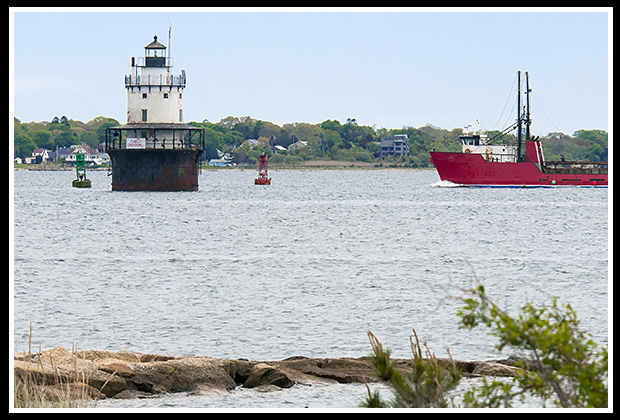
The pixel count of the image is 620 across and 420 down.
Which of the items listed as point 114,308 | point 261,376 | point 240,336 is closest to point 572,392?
point 261,376

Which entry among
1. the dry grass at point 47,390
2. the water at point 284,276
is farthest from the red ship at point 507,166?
the dry grass at point 47,390

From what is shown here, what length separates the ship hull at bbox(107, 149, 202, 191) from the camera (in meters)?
74.1

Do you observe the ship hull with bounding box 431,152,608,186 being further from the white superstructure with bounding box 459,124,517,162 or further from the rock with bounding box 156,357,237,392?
the rock with bounding box 156,357,237,392

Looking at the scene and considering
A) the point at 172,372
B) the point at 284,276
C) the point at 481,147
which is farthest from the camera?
the point at 481,147

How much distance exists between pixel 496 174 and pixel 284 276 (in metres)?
62.6

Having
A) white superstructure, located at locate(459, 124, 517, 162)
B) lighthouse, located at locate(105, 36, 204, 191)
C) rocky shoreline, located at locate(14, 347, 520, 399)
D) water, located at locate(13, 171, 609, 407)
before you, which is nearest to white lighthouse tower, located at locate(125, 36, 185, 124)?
lighthouse, located at locate(105, 36, 204, 191)

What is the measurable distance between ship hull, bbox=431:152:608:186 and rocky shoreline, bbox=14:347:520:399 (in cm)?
7223

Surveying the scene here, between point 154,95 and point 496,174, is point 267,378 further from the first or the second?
point 496,174

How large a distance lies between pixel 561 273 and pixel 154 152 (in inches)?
1918

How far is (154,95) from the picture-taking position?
246ft

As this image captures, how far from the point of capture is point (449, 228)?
50.3m

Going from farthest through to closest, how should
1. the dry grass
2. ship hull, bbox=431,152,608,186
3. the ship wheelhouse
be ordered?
ship hull, bbox=431,152,608,186 < the ship wheelhouse < the dry grass

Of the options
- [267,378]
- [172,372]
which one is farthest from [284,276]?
[172,372]
